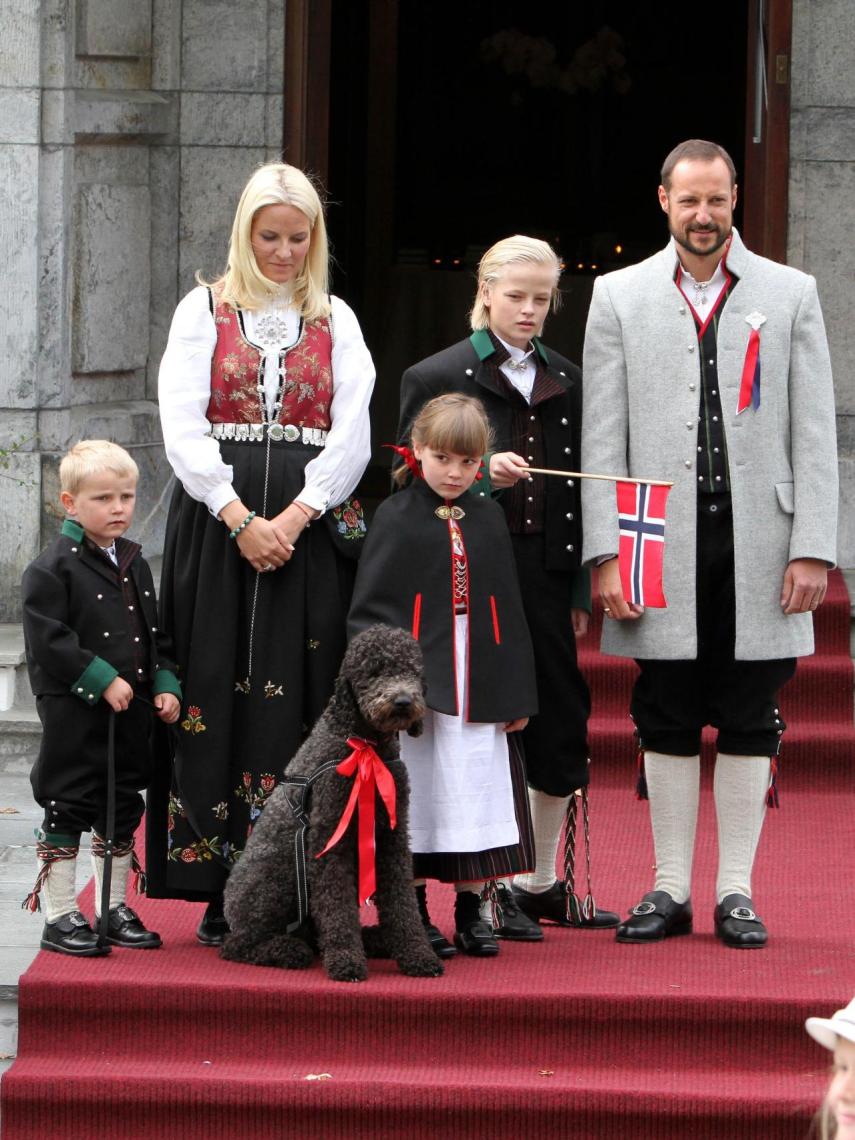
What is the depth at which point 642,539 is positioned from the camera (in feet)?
14.7

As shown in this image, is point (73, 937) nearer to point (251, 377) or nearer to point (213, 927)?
point (213, 927)

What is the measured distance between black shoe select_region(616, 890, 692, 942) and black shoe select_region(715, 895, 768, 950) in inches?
3.5

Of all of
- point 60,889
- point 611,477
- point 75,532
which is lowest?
point 60,889

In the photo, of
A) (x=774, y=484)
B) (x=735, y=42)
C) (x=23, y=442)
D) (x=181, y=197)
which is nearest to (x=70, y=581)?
(x=774, y=484)

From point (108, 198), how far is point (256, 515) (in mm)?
3529

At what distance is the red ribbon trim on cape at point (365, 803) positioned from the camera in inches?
164

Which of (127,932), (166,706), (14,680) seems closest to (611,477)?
(166,706)

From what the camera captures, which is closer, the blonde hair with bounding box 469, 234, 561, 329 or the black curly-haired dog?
the black curly-haired dog

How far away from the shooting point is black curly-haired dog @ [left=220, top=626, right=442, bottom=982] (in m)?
4.11

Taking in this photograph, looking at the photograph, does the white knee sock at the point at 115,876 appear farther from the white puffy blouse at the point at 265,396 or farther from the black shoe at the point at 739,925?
the black shoe at the point at 739,925

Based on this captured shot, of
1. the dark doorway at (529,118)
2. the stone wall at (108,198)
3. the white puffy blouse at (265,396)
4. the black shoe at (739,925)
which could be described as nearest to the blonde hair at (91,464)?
the white puffy blouse at (265,396)

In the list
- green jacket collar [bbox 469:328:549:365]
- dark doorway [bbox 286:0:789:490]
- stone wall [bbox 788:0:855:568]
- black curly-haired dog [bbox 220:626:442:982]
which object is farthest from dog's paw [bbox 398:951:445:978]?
dark doorway [bbox 286:0:789:490]

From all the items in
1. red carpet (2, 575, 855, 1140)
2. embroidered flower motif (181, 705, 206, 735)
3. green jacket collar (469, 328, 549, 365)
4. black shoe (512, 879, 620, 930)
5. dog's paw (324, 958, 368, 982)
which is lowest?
red carpet (2, 575, 855, 1140)

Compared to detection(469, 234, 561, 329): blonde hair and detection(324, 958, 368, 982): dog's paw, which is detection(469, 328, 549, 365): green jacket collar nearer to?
detection(469, 234, 561, 329): blonde hair
